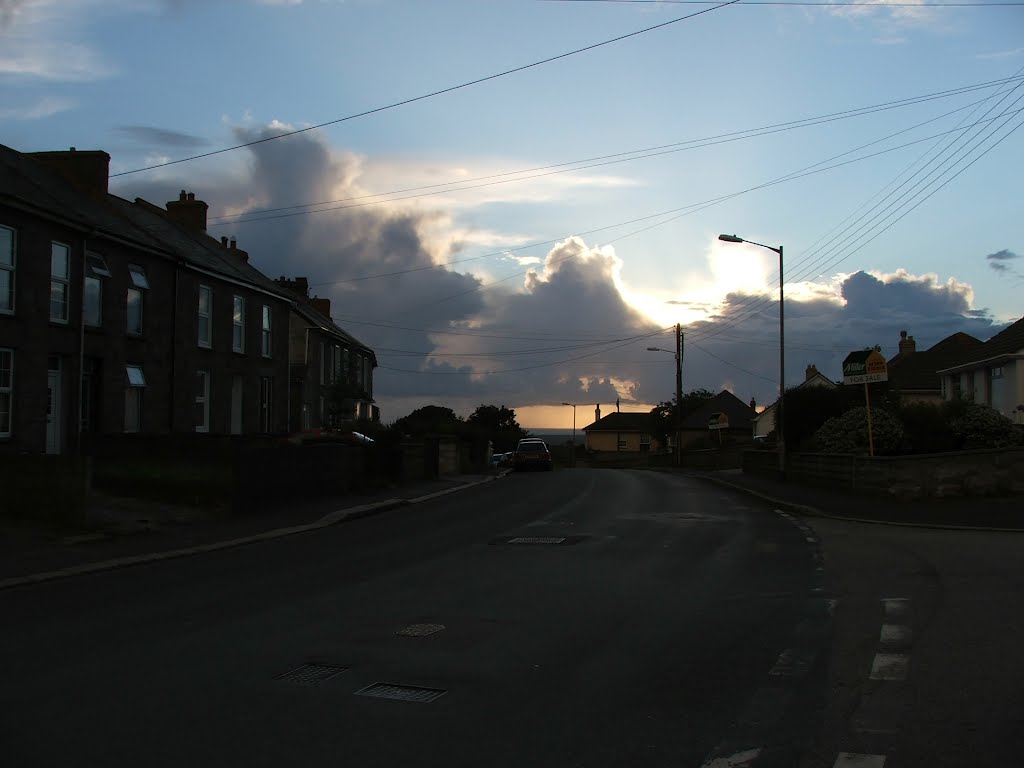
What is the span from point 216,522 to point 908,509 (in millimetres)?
14748

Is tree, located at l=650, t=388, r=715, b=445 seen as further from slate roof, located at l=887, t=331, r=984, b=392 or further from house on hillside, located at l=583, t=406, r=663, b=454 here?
slate roof, located at l=887, t=331, r=984, b=392

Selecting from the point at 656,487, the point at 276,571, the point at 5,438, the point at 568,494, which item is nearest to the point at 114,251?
the point at 5,438

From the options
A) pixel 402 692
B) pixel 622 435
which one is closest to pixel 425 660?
pixel 402 692

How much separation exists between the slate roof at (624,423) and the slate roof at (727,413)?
16415 millimetres

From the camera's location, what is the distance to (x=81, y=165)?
27844mm

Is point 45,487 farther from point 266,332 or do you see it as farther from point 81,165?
point 266,332

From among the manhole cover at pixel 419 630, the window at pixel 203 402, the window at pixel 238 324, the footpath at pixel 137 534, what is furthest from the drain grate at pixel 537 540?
the window at pixel 238 324

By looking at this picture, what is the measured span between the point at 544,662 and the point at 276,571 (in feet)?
19.7

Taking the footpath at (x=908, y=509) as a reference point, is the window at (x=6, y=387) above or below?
above

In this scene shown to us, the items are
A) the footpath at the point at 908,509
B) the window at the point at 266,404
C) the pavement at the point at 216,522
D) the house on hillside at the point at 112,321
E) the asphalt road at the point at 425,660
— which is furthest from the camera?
the window at the point at 266,404

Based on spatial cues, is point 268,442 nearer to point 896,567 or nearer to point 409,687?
point 896,567

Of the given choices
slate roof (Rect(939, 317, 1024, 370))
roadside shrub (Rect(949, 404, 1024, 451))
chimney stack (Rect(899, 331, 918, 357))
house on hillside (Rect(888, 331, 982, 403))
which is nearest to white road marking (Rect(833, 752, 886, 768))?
roadside shrub (Rect(949, 404, 1024, 451))

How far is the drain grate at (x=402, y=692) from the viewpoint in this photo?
612cm

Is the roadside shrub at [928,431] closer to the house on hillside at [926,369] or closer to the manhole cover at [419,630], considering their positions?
the manhole cover at [419,630]
